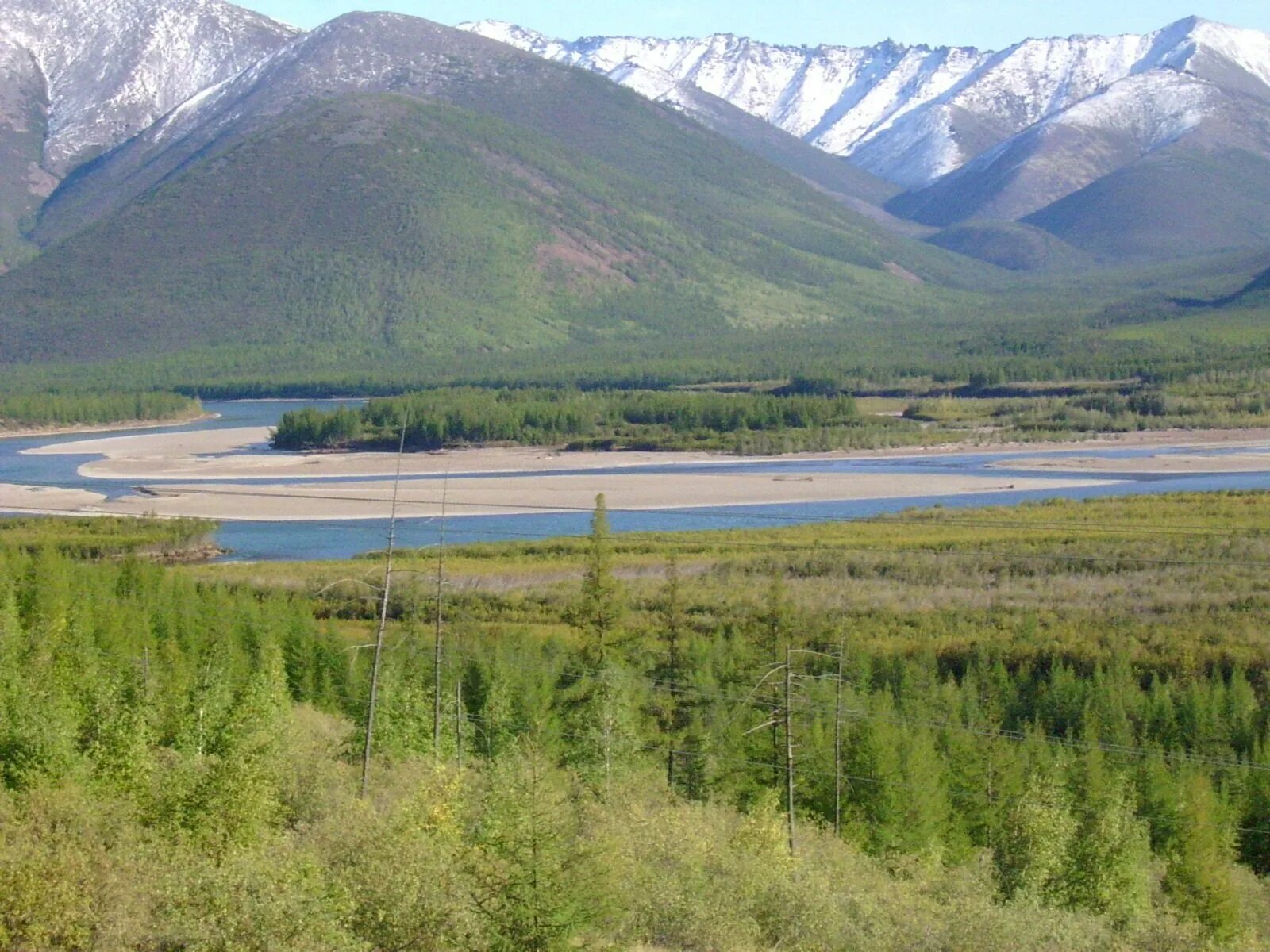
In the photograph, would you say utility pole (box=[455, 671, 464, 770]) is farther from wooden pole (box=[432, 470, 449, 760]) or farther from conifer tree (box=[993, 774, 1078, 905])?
conifer tree (box=[993, 774, 1078, 905])

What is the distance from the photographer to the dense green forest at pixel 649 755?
2436 centimetres

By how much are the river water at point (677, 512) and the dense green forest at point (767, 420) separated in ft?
42.7

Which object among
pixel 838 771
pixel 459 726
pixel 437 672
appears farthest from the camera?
pixel 459 726

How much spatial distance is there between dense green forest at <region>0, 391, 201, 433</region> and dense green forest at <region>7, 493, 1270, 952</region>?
96886 mm

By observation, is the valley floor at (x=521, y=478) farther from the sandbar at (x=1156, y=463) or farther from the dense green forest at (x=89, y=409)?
the dense green forest at (x=89, y=409)

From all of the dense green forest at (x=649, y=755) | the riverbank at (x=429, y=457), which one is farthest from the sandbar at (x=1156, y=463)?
the dense green forest at (x=649, y=755)

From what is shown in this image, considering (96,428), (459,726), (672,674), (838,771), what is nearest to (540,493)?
(672,674)

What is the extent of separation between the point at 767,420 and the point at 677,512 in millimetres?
51489

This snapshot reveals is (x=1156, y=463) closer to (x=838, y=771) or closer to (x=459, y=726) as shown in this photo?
(x=459, y=726)

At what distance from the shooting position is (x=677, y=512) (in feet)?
296

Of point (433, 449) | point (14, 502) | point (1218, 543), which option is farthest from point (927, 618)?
point (433, 449)

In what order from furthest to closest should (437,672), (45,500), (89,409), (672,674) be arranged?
(89,409), (45,500), (672,674), (437,672)

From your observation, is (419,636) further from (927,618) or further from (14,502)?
(14,502)

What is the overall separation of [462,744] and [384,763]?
11.9ft
